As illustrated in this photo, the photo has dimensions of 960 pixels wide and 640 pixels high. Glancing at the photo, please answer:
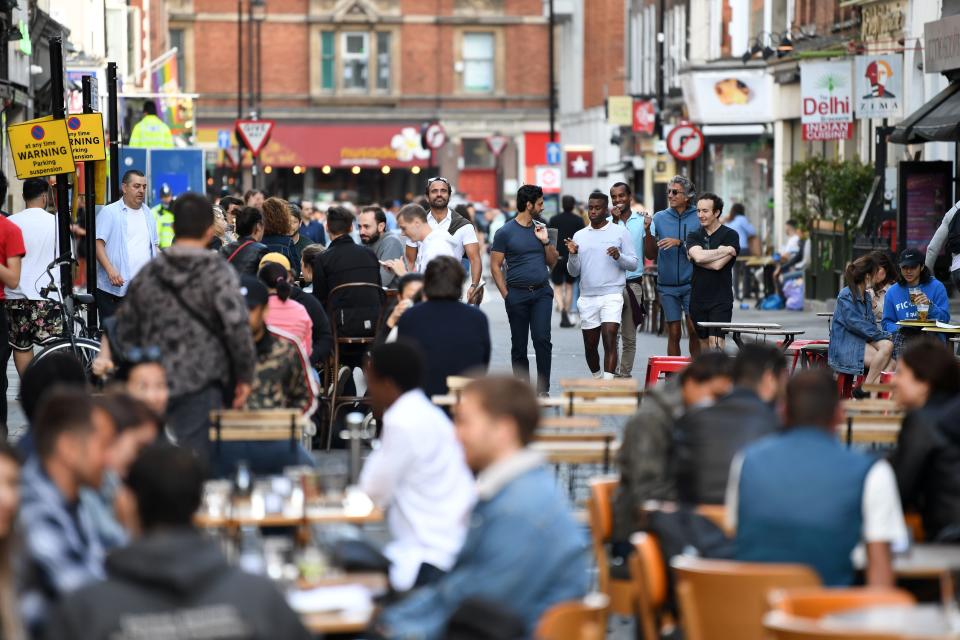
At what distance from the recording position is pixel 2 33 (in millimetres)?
26359

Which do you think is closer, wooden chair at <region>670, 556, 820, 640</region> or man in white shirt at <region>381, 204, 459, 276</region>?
wooden chair at <region>670, 556, 820, 640</region>

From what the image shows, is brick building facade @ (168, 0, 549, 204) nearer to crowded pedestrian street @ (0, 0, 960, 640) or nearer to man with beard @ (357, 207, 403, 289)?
crowded pedestrian street @ (0, 0, 960, 640)

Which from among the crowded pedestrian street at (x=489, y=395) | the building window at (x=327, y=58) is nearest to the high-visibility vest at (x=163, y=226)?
the crowded pedestrian street at (x=489, y=395)

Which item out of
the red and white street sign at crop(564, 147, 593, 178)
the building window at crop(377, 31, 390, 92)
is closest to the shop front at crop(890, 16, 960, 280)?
the red and white street sign at crop(564, 147, 593, 178)

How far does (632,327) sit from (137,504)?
13578 millimetres

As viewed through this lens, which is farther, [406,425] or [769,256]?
[769,256]

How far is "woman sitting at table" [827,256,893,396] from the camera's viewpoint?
1496 cm

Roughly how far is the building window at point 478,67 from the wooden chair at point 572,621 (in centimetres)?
6859

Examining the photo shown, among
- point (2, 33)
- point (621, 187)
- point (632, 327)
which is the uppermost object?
point (2, 33)

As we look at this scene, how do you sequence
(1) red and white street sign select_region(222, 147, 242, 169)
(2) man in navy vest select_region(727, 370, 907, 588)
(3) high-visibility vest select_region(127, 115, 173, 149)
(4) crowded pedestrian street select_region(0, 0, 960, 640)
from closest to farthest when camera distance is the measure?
1. (4) crowded pedestrian street select_region(0, 0, 960, 640)
2. (2) man in navy vest select_region(727, 370, 907, 588)
3. (3) high-visibility vest select_region(127, 115, 173, 149)
4. (1) red and white street sign select_region(222, 147, 242, 169)

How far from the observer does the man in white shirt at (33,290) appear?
1527 centimetres

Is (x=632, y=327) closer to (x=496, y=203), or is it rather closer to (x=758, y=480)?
(x=758, y=480)

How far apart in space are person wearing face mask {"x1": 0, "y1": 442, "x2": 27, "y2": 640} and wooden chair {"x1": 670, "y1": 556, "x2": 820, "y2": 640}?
2106 mm

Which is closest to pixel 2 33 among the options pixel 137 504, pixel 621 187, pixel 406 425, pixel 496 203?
pixel 621 187
